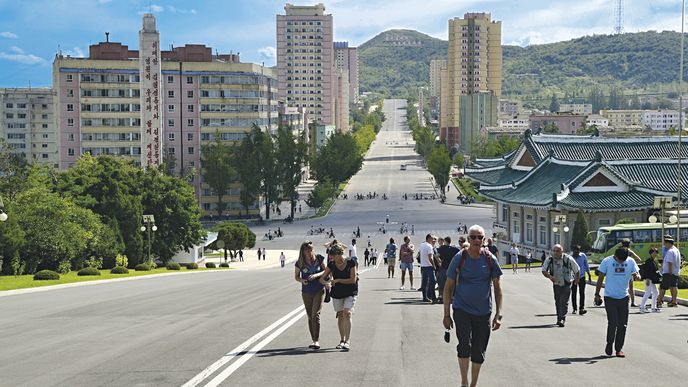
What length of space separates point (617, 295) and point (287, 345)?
5601mm

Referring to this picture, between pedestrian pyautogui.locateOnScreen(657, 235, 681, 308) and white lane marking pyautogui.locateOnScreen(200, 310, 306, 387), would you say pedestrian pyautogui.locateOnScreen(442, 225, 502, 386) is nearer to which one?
white lane marking pyautogui.locateOnScreen(200, 310, 306, 387)

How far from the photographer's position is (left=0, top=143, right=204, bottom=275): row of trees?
46281 mm

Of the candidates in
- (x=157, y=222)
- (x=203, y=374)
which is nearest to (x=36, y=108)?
(x=157, y=222)

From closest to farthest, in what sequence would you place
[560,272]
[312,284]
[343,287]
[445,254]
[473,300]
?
[473,300] → [343,287] → [312,284] → [560,272] → [445,254]

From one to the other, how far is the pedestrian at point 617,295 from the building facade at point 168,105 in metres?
104

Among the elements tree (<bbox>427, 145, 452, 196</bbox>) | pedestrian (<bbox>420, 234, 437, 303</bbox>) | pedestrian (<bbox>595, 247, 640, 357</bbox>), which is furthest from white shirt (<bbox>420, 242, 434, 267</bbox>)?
tree (<bbox>427, 145, 452, 196</bbox>)

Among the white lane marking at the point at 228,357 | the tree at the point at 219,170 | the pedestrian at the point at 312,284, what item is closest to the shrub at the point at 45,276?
the white lane marking at the point at 228,357

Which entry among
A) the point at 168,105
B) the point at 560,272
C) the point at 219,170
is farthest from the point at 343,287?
the point at 168,105

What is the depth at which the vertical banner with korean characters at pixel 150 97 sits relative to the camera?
98.2 metres

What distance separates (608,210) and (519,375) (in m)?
59.5

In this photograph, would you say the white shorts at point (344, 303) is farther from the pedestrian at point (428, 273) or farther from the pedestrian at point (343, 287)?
the pedestrian at point (428, 273)

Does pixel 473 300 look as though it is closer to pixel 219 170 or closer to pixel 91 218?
pixel 91 218

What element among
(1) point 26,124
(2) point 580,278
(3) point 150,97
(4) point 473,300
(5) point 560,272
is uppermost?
(1) point 26,124

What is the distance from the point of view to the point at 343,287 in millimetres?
15891
